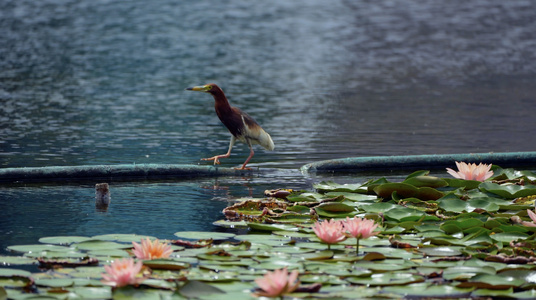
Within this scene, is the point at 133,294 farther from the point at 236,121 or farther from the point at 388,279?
the point at 236,121

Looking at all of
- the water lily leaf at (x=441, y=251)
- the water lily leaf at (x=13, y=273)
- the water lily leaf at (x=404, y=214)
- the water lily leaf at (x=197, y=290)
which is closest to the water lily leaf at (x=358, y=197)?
the water lily leaf at (x=404, y=214)

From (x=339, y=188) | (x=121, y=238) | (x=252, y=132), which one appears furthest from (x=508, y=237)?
(x=252, y=132)

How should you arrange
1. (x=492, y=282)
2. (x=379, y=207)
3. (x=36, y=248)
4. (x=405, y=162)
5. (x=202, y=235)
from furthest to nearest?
(x=405, y=162), (x=379, y=207), (x=202, y=235), (x=36, y=248), (x=492, y=282)

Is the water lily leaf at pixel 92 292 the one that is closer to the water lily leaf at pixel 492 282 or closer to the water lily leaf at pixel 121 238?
the water lily leaf at pixel 121 238

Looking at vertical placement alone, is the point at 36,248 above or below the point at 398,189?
below

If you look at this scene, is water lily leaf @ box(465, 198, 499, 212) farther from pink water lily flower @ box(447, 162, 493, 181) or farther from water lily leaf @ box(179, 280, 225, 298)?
water lily leaf @ box(179, 280, 225, 298)

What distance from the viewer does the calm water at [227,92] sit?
7.18 m

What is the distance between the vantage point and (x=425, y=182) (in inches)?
263

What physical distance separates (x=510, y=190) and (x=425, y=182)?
65cm

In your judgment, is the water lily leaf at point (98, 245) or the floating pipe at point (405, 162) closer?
the water lily leaf at point (98, 245)

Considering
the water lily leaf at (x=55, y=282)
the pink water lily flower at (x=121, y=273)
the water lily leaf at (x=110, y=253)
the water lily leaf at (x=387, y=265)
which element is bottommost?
the water lily leaf at (x=55, y=282)

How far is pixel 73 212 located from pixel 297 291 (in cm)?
269

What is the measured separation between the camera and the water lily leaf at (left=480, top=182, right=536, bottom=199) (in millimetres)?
6289

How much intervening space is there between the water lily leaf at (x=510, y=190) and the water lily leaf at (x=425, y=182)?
0.33 meters
